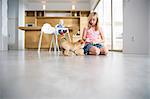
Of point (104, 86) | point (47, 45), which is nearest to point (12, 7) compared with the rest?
point (47, 45)

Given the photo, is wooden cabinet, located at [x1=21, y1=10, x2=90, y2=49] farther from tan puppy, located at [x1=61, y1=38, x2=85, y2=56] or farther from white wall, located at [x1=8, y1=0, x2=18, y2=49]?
tan puppy, located at [x1=61, y1=38, x2=85, y2=56]

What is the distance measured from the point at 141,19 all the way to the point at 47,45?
4649 millimetres

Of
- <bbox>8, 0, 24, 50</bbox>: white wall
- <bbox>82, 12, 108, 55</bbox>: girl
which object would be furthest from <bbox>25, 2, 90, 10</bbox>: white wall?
<bbox>82, 12, 108, 55</bbox>: girl

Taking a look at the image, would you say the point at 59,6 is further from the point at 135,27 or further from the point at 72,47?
the point at 72,47

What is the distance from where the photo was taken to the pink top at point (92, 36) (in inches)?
158

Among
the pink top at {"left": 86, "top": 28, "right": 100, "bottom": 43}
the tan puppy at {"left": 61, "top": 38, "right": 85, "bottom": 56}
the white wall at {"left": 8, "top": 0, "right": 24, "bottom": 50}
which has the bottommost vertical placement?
the tan puppy at {"left": 61, "top": 38, "right": 85, "bottom": 56}

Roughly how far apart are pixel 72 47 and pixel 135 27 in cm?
163

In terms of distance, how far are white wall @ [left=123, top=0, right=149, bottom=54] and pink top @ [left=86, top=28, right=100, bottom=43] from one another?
1.05 metres

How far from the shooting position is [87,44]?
Result: 13.3 ft

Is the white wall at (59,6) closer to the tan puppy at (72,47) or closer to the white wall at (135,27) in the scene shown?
the white wall at (135,27)

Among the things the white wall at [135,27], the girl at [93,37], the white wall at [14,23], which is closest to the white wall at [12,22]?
the white wall at [14,23]

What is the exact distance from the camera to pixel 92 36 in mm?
4031

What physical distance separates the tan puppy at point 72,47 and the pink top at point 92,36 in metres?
0.16

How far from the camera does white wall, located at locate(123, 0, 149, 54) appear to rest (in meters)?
4.62
